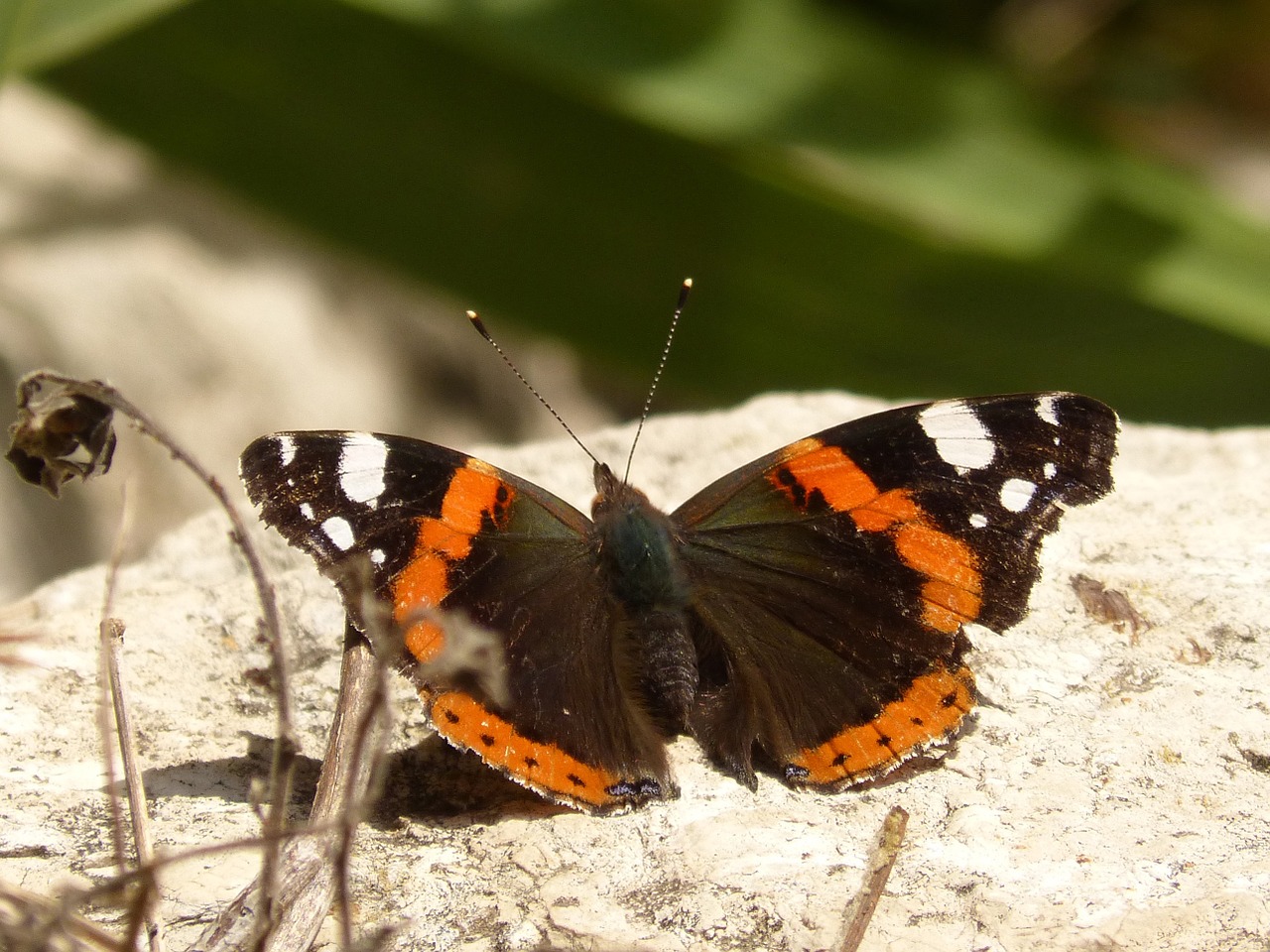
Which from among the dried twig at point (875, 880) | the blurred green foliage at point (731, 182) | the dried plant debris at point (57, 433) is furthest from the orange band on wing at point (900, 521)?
the blurred green foliage at point (731, 182)

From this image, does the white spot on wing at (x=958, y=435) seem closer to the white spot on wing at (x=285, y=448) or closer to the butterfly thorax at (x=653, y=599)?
the butterfly thorax at (x=653, y=599)

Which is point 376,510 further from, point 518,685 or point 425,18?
point 425,18

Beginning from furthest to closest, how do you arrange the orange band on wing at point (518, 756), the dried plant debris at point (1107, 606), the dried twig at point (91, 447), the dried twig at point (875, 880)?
the dried plant debris at point (1107, 606) < the orange band on wing at point (518, 756) < the dried twig at point (875, 880) < the dried twig at point (91, 447)

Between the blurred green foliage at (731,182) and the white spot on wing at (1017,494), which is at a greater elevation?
the blurred green foliage at (731,182)

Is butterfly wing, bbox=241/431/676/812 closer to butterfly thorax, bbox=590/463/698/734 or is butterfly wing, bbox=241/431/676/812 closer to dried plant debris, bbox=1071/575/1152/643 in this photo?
butterfly thorax, bbox=590/463/698/734

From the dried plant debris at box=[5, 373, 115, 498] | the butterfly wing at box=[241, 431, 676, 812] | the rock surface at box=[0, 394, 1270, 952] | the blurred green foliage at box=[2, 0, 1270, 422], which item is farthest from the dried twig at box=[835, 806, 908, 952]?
the blurred green foliage at box=[2, 0, 1270, 422]

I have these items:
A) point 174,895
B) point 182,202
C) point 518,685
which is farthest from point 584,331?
point 174,895
